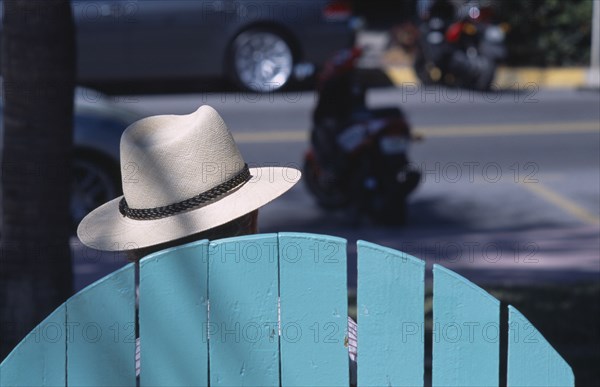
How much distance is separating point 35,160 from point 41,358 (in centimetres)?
231

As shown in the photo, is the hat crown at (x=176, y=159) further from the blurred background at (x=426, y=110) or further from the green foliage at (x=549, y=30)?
the green foliage at (x=549, y=30)

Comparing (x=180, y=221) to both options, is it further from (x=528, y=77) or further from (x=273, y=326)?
(x=528, y=77)

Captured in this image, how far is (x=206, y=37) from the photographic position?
14.9 metres

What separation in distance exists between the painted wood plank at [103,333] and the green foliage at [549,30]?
1502 centimetres

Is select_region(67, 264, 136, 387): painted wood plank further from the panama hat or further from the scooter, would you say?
the scooter

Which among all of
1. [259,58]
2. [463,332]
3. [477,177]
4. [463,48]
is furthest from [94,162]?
[463,48]

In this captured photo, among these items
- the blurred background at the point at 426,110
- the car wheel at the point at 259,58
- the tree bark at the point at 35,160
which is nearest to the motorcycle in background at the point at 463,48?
the blurred background at the point at 426,110

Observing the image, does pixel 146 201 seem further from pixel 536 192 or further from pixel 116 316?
pixel 536 192

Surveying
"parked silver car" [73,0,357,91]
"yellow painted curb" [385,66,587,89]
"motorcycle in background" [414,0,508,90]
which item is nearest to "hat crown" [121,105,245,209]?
"parked silver car" [73,0,357,91]

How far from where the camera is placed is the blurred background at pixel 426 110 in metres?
7.68

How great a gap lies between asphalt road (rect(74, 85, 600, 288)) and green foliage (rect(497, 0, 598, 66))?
1.26 meters

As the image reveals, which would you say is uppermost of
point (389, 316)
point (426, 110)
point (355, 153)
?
point (426, 110)

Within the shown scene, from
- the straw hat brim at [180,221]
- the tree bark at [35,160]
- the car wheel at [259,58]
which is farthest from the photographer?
the car wheel at [259,58]

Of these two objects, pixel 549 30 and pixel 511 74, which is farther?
pixel 549 30
